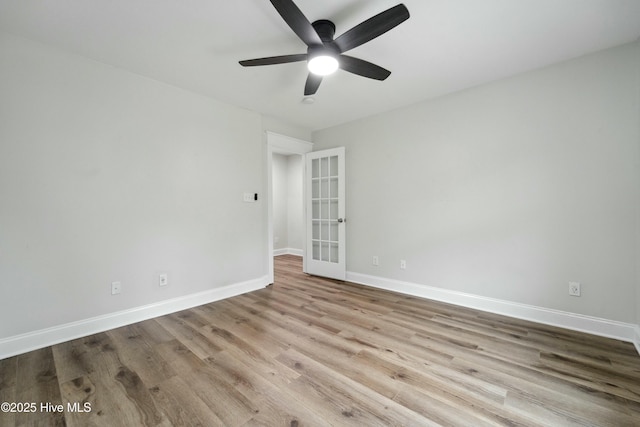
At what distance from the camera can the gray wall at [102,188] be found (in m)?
2.06

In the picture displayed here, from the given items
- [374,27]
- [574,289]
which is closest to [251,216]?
[374,27]

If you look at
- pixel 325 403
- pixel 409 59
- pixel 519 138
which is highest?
pixel 409 59

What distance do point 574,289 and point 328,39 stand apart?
310 cm

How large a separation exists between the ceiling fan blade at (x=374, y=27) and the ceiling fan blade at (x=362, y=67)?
0.10 meters

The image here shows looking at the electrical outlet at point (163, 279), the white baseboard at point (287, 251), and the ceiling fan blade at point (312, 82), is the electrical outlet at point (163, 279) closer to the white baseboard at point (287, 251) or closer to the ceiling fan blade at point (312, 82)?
the ceiling fan blade at point (312, 82)

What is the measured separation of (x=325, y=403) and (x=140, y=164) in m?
2.76

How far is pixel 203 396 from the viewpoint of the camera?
1571 millimetres

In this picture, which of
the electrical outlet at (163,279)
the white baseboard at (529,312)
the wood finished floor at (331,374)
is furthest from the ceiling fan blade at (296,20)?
the white baseboard at (529,312)

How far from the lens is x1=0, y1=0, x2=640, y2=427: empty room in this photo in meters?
1.64

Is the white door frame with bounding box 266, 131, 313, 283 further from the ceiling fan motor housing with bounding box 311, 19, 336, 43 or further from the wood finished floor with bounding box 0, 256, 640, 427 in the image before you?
the ceiling fan motor housing with bounding box 311, 19, 336, 43

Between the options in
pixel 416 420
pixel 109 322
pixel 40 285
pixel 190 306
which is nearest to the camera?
pixel 416 420

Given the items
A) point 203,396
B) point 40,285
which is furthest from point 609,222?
point 40,285

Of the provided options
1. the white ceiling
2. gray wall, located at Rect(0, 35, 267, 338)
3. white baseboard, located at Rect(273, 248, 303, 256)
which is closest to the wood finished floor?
gray wall, located at Rect(0, 35, 267, 338)

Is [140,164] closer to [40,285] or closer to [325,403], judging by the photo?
[40,285]
